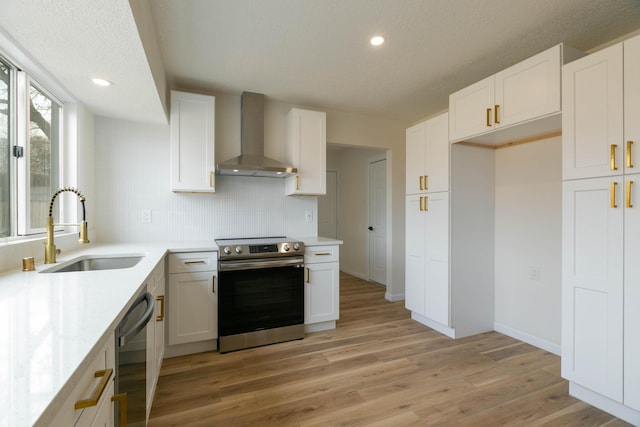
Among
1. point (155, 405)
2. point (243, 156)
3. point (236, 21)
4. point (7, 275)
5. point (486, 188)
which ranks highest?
point (236, 21)

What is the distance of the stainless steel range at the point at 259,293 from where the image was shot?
2.54m

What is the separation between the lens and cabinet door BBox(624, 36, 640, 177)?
159cm

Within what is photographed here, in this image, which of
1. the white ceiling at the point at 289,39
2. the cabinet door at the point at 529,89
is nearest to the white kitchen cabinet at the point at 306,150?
the white ceiling at the point at 289,39

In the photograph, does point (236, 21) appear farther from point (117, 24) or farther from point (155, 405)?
point (155, 405)

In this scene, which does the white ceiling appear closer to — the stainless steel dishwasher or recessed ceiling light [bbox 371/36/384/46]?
recessed ceiling light [bbox 371/36/384/46]

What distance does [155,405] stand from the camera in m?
1.84

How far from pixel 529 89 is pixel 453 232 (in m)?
1.29

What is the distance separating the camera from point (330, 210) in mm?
6043

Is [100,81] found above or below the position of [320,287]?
above

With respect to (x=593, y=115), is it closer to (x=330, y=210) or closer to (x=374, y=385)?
(x=374, y=385)

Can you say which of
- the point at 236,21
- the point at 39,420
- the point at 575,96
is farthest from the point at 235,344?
the point at 575,96

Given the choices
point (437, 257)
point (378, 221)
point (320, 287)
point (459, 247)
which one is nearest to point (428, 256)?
point (437, 257)

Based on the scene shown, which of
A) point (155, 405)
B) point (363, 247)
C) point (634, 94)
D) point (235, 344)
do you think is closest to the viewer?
point (634, 94)

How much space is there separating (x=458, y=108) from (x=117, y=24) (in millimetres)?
2574
